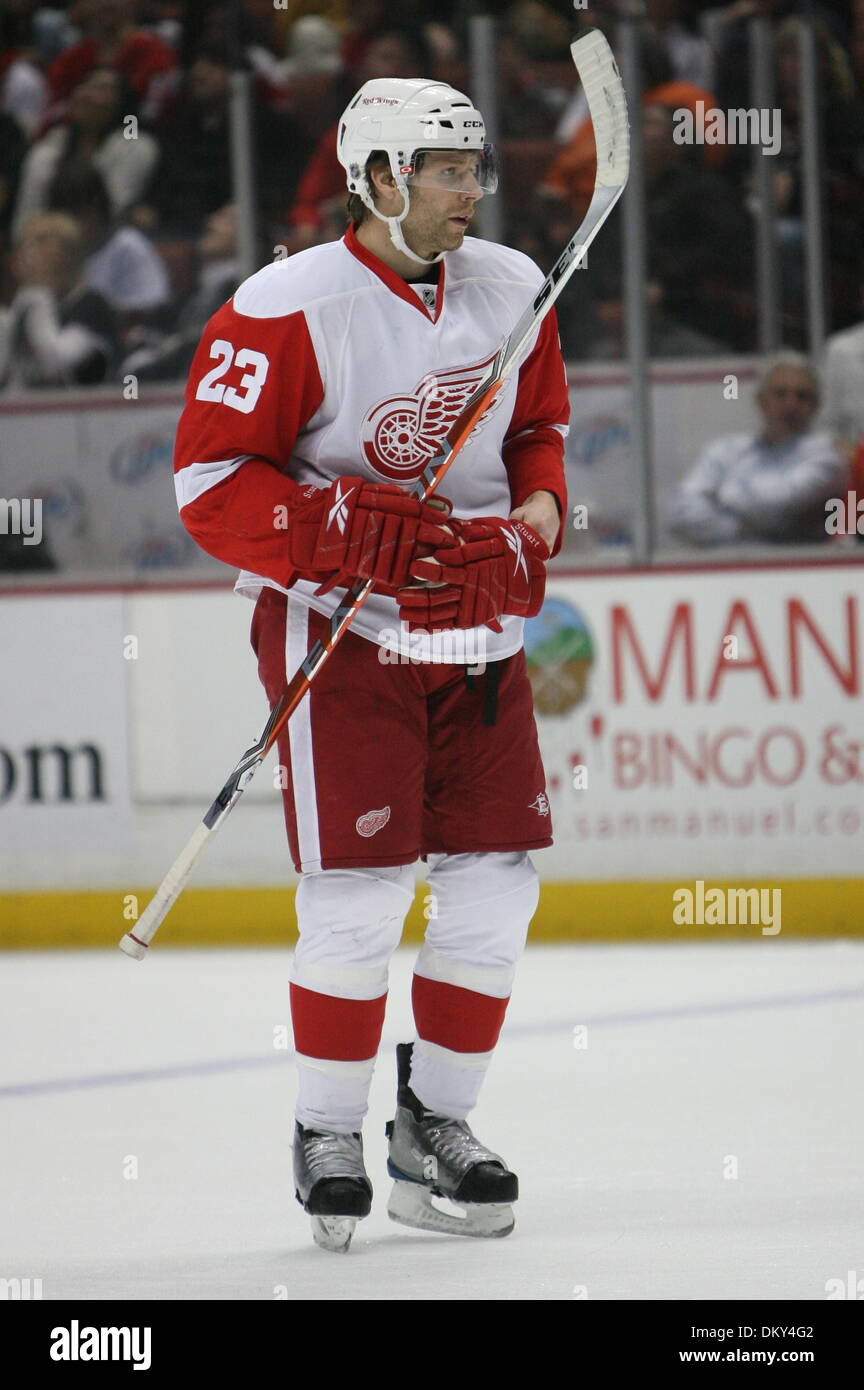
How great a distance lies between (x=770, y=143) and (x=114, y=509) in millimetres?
1856

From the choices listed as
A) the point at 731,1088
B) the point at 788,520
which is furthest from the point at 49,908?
the point at 731,1088

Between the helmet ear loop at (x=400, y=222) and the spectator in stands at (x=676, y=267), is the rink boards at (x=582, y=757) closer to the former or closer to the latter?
the spectator in stands at (x=676, y=267)

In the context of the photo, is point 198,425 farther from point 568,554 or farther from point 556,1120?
point 568,554

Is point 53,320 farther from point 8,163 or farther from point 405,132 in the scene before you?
point 405,132

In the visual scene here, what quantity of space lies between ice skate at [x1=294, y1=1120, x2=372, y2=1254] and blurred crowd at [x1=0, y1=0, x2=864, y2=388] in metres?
3.15

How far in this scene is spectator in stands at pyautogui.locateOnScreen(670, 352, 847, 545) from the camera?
532cm

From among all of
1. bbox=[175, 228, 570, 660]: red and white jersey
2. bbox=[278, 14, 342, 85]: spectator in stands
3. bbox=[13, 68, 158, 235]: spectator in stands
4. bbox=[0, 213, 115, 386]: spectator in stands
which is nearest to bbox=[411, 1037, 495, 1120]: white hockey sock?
bbox=[175, 228, 570, 660]: red and white jersey

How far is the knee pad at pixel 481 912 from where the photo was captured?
2.63m

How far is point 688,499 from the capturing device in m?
5.38

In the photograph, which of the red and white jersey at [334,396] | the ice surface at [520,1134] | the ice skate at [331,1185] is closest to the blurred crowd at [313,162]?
the ice surface at [520,1134]

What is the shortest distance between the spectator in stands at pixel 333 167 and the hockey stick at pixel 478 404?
303cm

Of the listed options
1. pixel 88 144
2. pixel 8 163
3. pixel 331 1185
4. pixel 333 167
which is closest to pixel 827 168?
pixel 333 167

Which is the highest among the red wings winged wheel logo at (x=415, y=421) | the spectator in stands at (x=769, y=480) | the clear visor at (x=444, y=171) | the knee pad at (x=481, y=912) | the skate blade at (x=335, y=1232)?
the clear visor at (x=444, y=171)

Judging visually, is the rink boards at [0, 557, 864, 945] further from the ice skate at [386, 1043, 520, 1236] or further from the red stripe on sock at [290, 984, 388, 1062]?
the red stripe on sock at [290, 984, 388, 1062]
